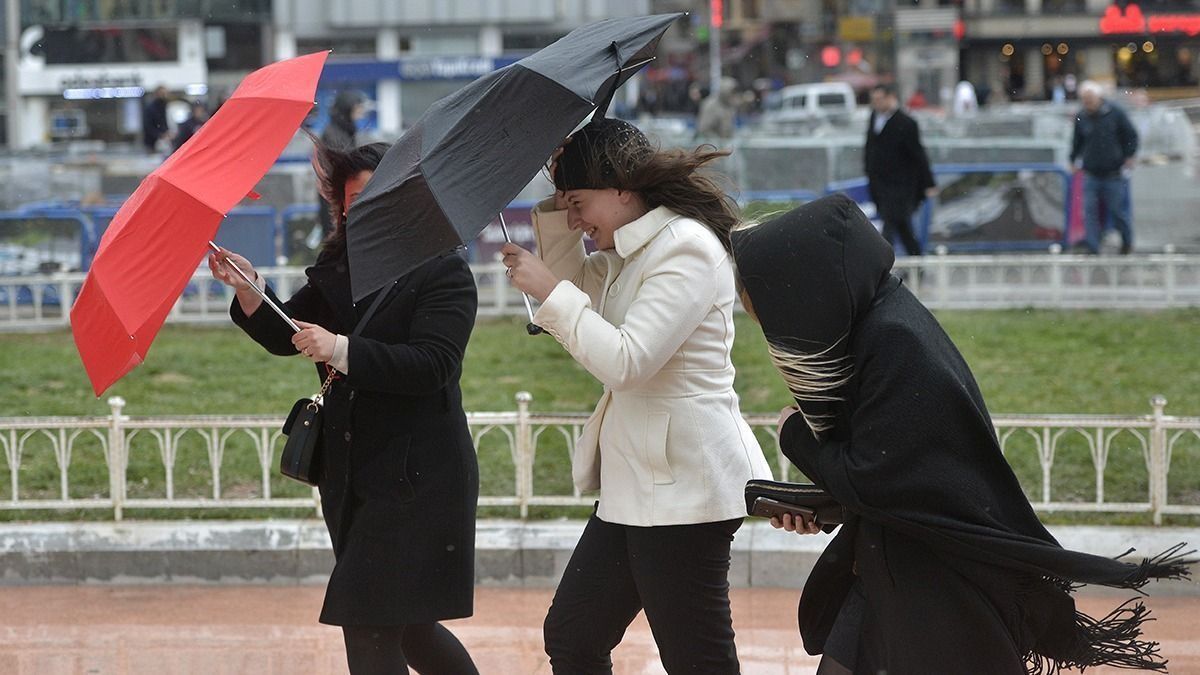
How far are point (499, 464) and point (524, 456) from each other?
0.84 meters

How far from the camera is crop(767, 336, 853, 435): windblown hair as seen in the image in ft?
9.98

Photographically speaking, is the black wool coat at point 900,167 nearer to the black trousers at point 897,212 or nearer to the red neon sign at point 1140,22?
the black trousers at point 897,212

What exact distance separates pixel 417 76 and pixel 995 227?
31.8 meters

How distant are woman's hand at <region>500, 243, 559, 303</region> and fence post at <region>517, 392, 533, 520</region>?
3000mm

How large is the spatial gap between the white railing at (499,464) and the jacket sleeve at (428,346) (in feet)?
8.58

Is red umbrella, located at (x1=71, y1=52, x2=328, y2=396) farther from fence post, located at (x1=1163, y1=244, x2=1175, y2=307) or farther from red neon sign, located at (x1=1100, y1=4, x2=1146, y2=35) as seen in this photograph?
red neon sign, located at (x1=1100, y1=4, x2=1146, y2=35)

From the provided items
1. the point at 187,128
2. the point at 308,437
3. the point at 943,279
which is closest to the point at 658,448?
the point at 308,437

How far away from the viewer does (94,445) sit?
7.79 metres

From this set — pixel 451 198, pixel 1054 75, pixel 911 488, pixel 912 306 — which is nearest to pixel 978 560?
pixel 911 488

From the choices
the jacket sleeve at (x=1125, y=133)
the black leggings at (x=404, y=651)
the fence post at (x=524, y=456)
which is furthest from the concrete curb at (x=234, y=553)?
the jacket sleeve at (x=1125, y=133)

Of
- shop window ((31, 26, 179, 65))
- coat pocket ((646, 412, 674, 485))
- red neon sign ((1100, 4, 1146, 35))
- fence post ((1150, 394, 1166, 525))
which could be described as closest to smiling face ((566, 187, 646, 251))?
coat pocket ((646, 412, 674, 485))

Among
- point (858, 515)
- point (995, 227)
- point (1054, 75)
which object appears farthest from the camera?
point (1054, 75)

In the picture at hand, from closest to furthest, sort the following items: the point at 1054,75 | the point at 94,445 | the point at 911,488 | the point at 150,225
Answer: the point at 911,488, the point at 150,225, the point at 94,445, the point at 1054,75

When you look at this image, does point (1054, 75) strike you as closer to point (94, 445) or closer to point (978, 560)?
point (94, 445)
